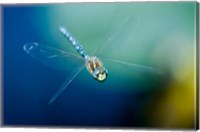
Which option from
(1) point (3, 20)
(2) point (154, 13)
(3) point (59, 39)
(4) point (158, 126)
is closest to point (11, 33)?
(1) point (3, 20)

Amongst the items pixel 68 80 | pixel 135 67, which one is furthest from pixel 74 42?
pixel 135 67

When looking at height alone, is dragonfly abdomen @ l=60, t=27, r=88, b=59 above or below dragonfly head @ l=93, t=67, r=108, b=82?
above

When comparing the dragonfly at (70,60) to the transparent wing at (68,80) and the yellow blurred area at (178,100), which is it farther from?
the yellow blurred area at (178,100)

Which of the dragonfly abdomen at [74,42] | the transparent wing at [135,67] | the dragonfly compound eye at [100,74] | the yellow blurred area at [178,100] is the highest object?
the dragonfly abdomen at [74,42]

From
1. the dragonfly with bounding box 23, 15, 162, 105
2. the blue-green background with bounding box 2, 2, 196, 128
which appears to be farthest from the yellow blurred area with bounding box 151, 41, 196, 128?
the dragonfly with bounding box 23, 15, 162, 105

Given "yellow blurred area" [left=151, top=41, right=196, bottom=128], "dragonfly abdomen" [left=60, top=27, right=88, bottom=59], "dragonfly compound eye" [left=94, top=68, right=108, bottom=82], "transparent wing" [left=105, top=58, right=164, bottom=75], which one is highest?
"dragonfly abdomen" [left=60, top=27, right=88, bottom=59]

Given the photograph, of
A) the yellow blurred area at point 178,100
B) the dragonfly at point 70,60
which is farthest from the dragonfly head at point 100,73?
the yellow blurred area at point 178,100

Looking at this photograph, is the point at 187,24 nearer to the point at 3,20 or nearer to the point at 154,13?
the point at 154,13

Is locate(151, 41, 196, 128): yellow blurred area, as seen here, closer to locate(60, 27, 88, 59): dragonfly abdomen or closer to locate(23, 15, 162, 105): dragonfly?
locate(23, 15, 162, 105): dragonfly
